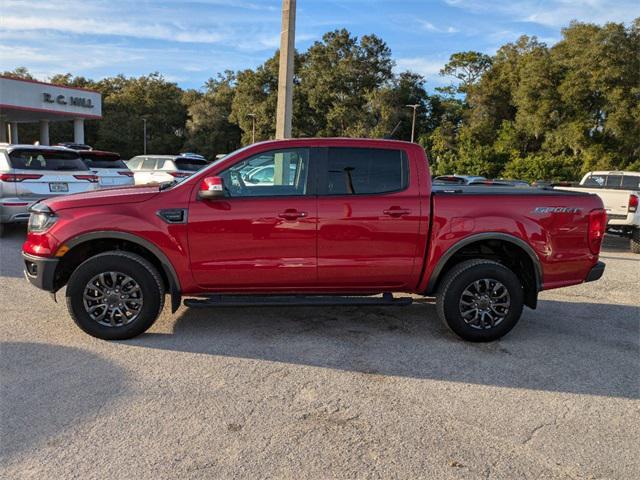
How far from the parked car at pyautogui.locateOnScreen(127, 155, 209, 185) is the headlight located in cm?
1136

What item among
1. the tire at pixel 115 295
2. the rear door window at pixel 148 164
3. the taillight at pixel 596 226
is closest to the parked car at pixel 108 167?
the rear door window at pixel 148 164

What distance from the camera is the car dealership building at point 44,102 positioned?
109 ft

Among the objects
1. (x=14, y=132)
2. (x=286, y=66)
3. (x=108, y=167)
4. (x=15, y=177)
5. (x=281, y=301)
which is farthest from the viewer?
(x=14, y=132)

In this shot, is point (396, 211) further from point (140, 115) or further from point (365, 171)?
point (140, 115)

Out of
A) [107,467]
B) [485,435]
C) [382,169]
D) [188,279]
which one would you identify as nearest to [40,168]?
[188,279]

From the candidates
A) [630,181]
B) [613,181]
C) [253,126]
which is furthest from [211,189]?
[253,126]

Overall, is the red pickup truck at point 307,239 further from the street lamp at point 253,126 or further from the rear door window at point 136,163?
the street lamp at point 253,126

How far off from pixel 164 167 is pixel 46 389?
1384 centimetres

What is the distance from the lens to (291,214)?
15.2 feet

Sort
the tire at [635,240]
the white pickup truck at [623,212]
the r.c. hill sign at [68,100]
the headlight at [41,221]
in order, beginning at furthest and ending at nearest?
the r.c. hill sign at [68,100]
the tire at [635,240]
the white pickup truck at [623,212]
the headlight at [41,221]

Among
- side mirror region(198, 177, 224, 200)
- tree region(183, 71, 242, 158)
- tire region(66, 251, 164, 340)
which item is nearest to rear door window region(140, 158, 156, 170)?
tire region(66, 251, 164, 340)

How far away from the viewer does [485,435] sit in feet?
10.8

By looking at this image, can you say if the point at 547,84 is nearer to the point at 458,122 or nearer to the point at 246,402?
the point at 458,122

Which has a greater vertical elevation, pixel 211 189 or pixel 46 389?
pixel 211 189
